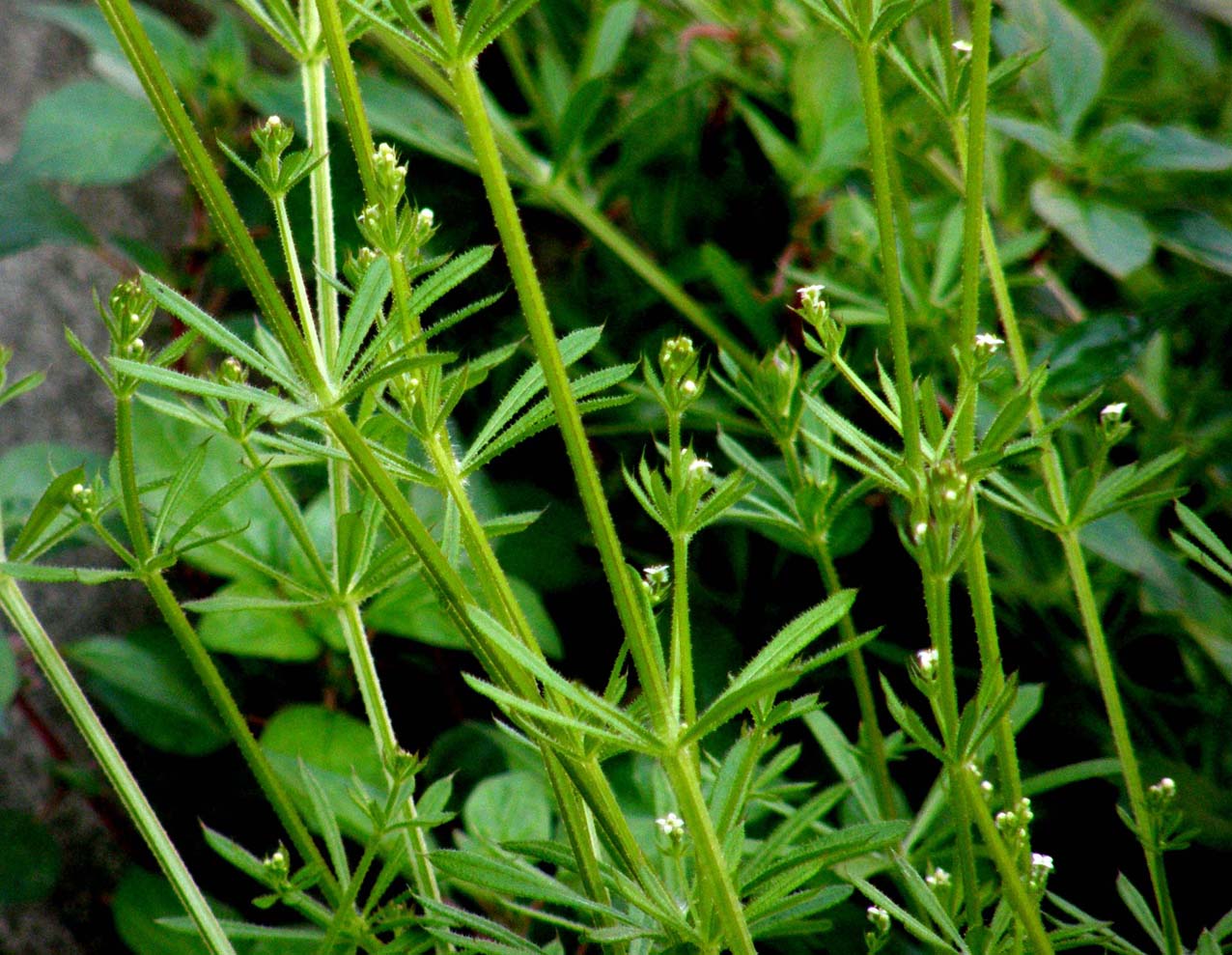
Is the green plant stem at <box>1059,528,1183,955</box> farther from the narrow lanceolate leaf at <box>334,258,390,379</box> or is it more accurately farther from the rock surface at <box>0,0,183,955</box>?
the rock surface at <box>0,0,183,955</box>

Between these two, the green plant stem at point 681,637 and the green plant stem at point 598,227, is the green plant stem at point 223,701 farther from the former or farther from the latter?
the green plant stem at point 598,227

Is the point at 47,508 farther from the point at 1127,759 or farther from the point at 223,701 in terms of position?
the point at 1127,759

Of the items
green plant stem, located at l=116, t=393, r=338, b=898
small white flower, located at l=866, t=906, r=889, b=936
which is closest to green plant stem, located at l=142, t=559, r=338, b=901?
green plant stem, located at l=116, t=393, r=338, b=898

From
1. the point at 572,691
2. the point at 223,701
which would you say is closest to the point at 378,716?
the point at 223,701

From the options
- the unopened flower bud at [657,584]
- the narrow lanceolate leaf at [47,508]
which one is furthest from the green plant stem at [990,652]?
the narrow lanceolate leaf at [47,508]

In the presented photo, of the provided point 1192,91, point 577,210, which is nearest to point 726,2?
point 577,210

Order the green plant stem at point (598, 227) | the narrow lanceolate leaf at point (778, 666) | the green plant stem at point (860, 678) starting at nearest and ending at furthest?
1. the narrow lanceolate leaf at point (778, 666)
2. the green plant stem at point (860, 678)
3. the green plant stem at point (598, 227)
